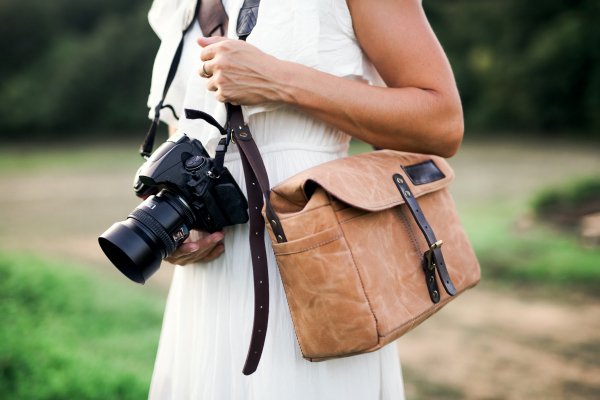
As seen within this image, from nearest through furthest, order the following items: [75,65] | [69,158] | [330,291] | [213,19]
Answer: [330,291], [213,19], [69,158], [75,65]

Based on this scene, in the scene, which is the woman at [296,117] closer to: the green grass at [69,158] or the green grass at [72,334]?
the green grass at [72,334]

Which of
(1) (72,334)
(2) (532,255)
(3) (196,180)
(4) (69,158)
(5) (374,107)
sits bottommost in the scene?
(4) (69,158)

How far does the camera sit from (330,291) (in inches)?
31.5

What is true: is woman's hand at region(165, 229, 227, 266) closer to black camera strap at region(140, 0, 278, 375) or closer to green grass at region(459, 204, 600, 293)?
Answer: black camera strap at region(140, 0, 278, 375)

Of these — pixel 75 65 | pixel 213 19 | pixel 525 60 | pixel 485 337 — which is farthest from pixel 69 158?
pixel 213 19

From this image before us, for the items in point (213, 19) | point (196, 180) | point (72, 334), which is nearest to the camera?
point (196, 180)

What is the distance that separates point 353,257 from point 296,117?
0.34 metres

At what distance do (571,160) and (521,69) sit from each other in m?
3.81

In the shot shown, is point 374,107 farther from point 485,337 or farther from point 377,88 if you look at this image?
point 485,337

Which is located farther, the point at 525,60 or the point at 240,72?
the point at 525,60

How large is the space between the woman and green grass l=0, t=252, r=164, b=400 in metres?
1.65

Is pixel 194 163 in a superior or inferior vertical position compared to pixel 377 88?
inferior

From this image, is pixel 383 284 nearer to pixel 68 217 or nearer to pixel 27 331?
pixel 27 331

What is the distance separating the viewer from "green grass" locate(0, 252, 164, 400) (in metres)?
2.34
